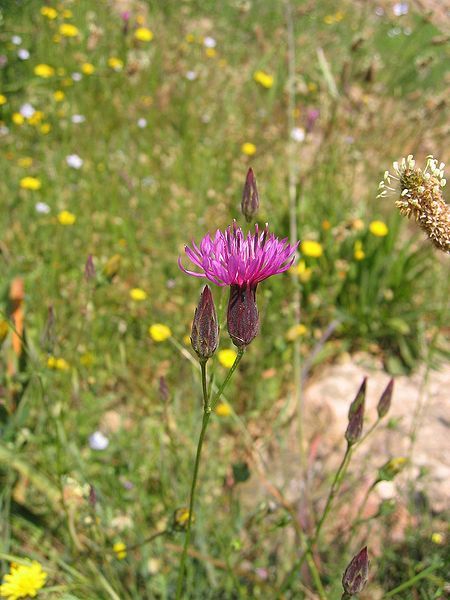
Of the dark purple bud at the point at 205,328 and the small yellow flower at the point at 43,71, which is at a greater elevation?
the small yellow flower at the point at 43,71

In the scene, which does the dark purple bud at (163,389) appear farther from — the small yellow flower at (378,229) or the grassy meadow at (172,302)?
the small yellow flower at (378,229)

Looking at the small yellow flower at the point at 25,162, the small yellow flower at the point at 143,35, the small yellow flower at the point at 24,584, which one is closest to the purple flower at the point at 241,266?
the small yellow flower at the point at 24,584

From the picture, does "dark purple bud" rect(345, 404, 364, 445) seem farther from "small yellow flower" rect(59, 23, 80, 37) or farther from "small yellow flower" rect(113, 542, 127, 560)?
"small yellow flower" rect(59, 23, 80, 37)

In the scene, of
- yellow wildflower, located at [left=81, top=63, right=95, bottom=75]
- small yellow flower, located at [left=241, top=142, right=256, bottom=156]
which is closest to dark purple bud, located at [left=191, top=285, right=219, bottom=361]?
small yellow flower, located at [left=241, top=142, right=256, bottom=156]

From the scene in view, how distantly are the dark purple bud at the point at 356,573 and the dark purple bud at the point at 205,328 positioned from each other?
41cm

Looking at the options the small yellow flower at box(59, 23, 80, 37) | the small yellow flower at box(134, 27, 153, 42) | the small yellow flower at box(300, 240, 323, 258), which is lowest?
the small yellow flower at box(300, 240, 323, 258)

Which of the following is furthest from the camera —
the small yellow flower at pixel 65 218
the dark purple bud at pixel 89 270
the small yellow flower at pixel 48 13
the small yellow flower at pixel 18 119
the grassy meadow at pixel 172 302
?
the small yellow flower at pixel 48 13

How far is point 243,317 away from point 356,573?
46 centimetres

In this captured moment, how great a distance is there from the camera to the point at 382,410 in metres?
1.21

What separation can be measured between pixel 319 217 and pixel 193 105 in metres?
1.39

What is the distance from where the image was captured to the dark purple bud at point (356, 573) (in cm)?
92

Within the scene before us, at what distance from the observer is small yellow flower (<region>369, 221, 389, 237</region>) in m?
2.57

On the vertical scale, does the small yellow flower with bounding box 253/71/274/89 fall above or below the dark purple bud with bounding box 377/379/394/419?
above

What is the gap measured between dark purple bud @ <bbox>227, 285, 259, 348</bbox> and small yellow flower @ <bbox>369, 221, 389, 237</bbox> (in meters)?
1.85
